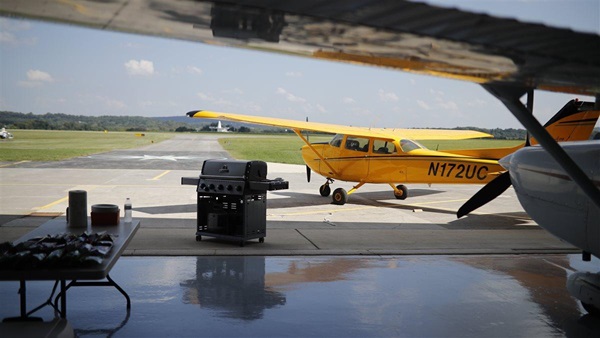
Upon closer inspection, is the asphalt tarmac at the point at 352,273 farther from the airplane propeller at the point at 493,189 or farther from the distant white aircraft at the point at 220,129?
the distant white aircraft at the point at 220,129

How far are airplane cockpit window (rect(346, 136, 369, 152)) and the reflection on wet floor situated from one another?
21.0 ft

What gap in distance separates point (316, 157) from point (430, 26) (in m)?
11.9

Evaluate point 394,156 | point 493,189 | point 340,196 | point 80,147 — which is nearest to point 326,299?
point 493,189

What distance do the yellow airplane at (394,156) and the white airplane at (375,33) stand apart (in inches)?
353

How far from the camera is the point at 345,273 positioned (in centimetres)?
615

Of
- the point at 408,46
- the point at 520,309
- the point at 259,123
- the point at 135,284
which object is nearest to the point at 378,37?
the point at 408,46

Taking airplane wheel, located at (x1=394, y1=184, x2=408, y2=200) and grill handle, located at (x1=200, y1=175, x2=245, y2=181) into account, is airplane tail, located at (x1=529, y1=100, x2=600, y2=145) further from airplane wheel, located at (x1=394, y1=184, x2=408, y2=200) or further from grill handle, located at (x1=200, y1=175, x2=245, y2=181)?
grill handle, located at (x1=200, y1=175, x2=245, y2=181)

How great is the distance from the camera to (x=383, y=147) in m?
13.0

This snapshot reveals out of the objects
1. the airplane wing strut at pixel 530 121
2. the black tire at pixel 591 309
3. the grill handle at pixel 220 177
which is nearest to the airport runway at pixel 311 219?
the grill handle at pixel 220 177

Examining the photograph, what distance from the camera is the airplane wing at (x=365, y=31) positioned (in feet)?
5.86

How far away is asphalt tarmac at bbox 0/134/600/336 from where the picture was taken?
4.53 m

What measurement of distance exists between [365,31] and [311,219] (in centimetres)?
869

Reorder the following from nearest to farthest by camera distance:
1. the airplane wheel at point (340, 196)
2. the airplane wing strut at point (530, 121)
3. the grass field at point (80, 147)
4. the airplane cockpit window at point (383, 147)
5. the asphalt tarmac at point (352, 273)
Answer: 1. the airplane wing strut at point (530, 121)
2. the asphalt tarmac at point (352, 273)
3. the airplane wheel at point (340, 196)
4. the airplane cockpit window at point (383, 147)
5. the grass field at point (80, 147)

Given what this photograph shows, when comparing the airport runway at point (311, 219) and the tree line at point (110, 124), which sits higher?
the tree line at point (110, 124)
